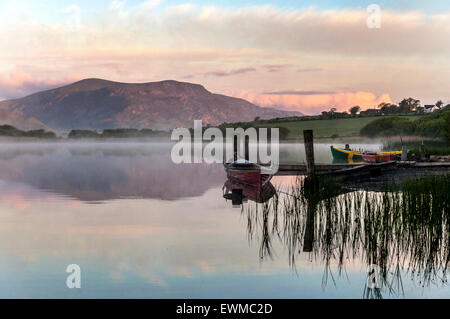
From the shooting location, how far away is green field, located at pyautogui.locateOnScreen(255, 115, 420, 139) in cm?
9712

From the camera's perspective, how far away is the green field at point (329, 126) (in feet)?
319

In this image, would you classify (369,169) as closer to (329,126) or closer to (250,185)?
(250,185)

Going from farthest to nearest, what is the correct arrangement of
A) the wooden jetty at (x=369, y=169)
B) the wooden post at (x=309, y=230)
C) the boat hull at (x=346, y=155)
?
the boat hull at (x=346, y=155)
the wooden jetty at (x=369, y=169)
the wooden post at (x=309, y=230)

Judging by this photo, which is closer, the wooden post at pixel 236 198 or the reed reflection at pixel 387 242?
the reed reflection at pixel 387 242

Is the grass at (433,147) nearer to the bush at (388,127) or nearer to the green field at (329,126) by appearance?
the bush at (388,127)

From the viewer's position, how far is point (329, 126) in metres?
103

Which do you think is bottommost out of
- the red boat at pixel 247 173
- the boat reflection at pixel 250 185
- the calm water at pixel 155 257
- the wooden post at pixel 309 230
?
the calm water at pixel 155 257

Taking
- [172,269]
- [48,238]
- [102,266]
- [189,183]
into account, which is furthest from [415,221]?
[189,183]

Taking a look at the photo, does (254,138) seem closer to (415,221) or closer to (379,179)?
(379,179)

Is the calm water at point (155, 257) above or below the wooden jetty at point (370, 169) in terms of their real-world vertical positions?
below

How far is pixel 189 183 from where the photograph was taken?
31.9 meters

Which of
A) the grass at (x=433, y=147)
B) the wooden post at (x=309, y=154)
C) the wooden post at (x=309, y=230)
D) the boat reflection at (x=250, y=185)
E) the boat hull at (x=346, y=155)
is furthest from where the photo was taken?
the boat hull at (x=346, y=155)

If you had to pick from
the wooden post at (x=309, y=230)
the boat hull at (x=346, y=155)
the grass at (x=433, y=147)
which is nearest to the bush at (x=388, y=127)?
the grass at (x=433, y=147)
